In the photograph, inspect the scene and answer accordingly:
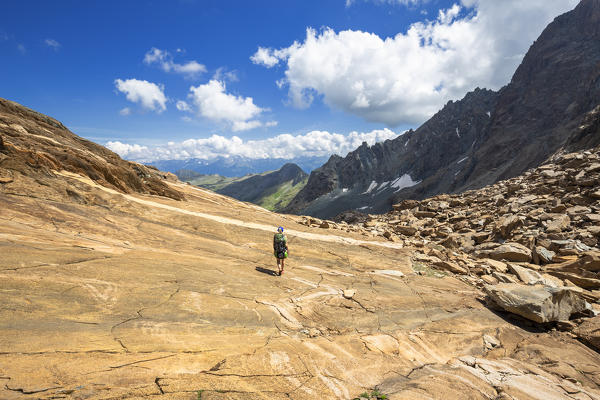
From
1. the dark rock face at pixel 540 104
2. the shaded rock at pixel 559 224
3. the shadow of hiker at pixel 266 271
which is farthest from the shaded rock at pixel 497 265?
the dark rock face at pixel 540 104

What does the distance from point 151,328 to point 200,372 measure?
252 cm

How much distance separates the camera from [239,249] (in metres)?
17.9

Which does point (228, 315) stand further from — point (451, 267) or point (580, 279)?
point (580, 279)

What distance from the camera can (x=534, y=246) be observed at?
22016 mm

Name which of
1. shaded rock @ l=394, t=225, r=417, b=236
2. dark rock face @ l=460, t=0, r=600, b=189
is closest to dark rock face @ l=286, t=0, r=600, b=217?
dark rock face @ l=460, t=0, r=600, b=189

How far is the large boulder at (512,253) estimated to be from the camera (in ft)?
67.3

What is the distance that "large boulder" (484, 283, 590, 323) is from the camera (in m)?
12.7

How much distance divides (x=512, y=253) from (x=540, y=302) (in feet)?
32.4

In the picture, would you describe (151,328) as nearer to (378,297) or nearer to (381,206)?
(378,297)

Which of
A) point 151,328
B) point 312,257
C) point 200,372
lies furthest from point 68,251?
point 312,257

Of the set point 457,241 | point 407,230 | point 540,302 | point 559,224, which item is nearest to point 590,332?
point 540,302

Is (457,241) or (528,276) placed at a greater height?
(457,241)

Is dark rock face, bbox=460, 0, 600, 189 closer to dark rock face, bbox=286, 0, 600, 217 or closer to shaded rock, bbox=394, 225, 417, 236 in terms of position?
dark rock face, bbox=286, 0, 600, 217

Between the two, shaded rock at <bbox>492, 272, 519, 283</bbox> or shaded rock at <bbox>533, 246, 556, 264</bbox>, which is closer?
shaded rock at <bbox>492, 272, 519, 283</bbox>
